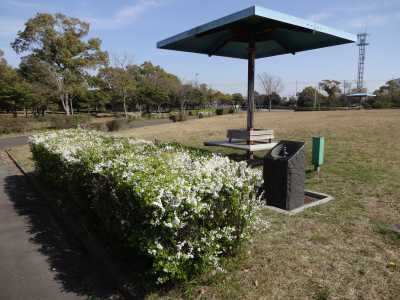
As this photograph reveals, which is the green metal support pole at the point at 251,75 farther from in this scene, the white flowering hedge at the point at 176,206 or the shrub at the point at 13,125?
the shrub at the point at 13,125

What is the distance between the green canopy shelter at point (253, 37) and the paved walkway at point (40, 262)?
15.2 ft

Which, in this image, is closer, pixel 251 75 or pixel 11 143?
pixel 251 75

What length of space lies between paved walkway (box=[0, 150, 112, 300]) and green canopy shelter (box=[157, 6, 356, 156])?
4626mm

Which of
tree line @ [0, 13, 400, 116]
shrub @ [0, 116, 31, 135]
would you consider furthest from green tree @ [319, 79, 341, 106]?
shrub @ [0, 116, 31, 135]

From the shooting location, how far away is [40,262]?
3225mm

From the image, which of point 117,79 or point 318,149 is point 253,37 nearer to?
point 318,149

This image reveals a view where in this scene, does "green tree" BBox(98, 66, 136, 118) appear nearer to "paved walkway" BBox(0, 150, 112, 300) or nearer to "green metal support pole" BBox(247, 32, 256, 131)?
"green metal support pole" BBox(247, 32, 256, 131)

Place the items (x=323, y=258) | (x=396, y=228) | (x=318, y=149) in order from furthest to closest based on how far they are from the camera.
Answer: (x=318, y=149) → (x=396, y=228) → (x=323, y=258)

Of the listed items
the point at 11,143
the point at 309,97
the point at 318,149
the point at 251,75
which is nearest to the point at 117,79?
the point at 11,143

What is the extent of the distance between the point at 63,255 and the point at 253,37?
6087 mm

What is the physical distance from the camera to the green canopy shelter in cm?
521

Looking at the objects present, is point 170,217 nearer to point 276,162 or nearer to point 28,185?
point 276,162

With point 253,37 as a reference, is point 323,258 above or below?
below

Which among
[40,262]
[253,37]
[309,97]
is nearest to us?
[40,262]
